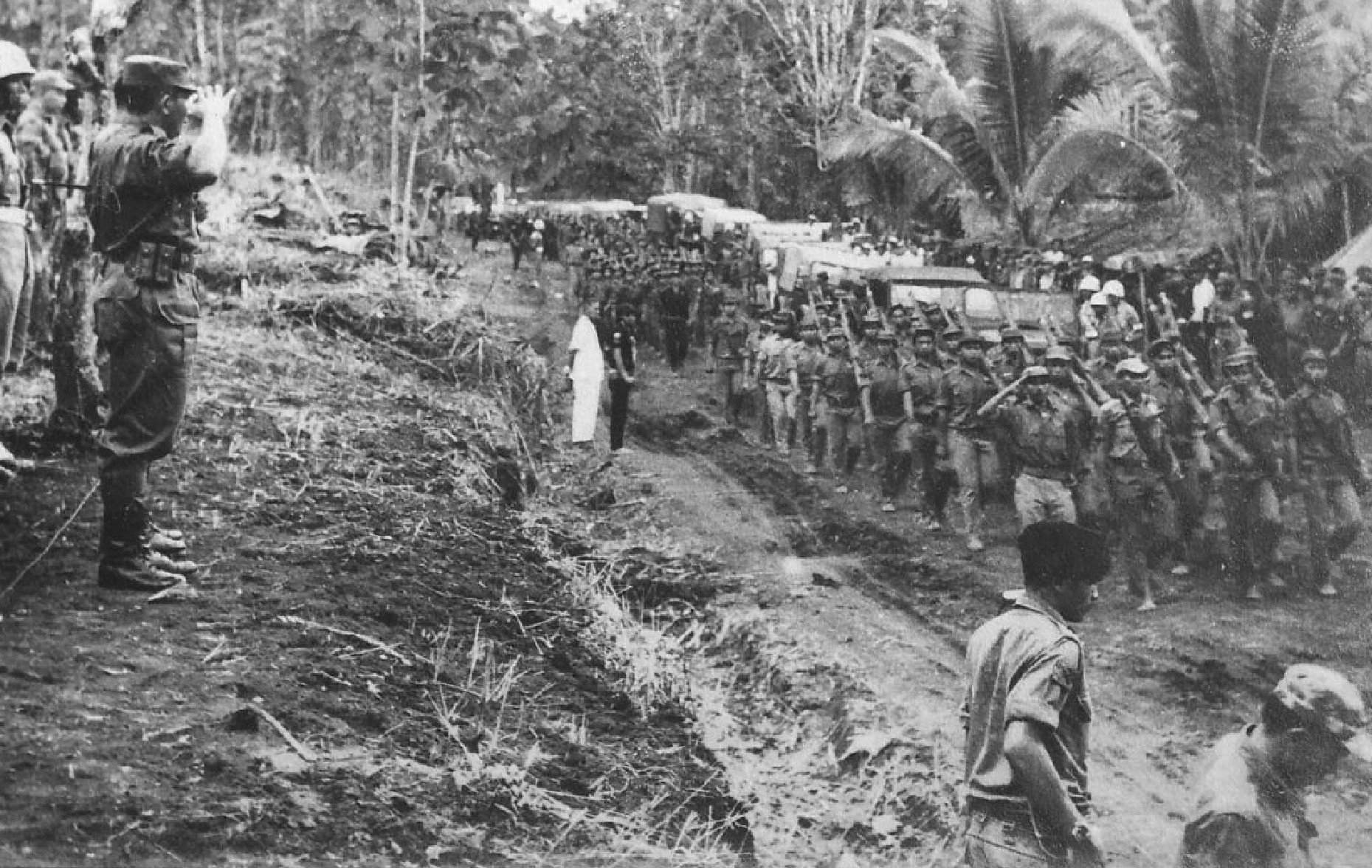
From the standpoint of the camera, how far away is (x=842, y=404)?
888 centimetres

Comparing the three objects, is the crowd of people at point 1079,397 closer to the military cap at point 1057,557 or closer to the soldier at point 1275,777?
the soldier at point 1275,777

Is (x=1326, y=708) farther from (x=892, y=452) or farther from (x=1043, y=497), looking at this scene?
(x=892, y=452)

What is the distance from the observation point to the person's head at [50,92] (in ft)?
15.0

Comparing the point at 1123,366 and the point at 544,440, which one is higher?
the point at 1123,366

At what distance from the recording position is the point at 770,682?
514 cm

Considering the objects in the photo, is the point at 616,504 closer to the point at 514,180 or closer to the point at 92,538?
the point at 514,180

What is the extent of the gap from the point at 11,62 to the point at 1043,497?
451 centimetres

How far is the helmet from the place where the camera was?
384 cm

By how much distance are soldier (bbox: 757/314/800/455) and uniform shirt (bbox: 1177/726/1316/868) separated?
5.03 metres

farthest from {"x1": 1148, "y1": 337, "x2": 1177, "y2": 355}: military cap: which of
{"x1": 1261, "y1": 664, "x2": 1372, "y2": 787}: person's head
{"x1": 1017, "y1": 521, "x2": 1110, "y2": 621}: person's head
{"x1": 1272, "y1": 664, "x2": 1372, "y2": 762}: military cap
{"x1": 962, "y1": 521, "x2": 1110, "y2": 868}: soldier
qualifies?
{"x1": 1017, "y1": 521, "x2": 1110, "y2": 621}: person's head

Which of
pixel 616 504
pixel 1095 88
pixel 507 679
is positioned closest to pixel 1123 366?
pixel 1095 88

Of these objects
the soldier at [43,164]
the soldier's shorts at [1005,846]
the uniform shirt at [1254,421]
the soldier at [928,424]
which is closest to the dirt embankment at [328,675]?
the soldier at [43,164]

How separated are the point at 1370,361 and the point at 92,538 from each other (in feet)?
16.3

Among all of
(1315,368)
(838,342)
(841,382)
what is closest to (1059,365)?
(1315,368)
